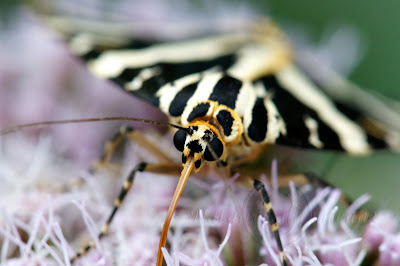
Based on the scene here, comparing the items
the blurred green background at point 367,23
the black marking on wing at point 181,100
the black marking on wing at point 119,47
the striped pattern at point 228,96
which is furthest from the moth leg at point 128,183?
the blurred green background at point 367,23

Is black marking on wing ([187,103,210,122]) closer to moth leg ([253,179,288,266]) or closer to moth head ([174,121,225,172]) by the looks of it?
moth head ([174,121,225,172])

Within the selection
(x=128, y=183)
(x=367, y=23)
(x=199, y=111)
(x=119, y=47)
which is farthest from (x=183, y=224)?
(x=367, y=23)

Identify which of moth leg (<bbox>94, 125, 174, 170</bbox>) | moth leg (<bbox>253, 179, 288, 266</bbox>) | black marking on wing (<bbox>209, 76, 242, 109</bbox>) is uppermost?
black marking on wing (<bbox>209, 76, 242, 109</bbox>)

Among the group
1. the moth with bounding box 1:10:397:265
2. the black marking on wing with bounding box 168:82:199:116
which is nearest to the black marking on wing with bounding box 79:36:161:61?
the moth with bounding box 1:10:397:265

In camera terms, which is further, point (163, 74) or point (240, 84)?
point (163, 74)

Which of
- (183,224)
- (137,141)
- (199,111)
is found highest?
(199,111)

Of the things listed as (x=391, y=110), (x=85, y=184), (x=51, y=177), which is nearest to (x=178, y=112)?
(x=85, y=184)

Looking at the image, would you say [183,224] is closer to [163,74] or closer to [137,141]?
[137,141]
